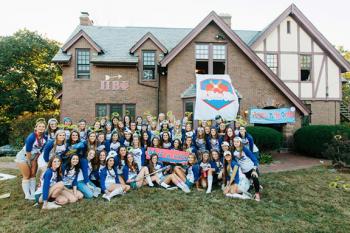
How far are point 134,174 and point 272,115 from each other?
9.48 m

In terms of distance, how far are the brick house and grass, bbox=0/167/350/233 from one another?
25.7 ft

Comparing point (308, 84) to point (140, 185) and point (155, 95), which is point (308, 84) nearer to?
point (155, 95)

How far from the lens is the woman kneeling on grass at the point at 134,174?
6.41 m

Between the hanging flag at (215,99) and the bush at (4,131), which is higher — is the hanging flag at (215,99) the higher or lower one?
the higher one

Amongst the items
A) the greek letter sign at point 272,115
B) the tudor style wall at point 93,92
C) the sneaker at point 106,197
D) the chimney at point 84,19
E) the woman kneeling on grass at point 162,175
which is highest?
the chimney at point 84,19

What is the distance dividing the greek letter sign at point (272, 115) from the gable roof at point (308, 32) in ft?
16.1

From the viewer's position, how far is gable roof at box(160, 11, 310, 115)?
1313 cm

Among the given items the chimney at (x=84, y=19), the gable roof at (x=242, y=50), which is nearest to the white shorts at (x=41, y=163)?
the gable roof at (x=242, y=50)

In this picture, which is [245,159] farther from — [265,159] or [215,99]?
[215,99]

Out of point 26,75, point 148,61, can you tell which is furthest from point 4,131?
point 148,61

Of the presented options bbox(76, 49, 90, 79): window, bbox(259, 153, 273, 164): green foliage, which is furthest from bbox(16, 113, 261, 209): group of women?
bbox(76, 49, 90, 79): window

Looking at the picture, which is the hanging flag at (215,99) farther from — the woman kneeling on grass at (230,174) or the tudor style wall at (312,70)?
the tudor style wall at (312,70)

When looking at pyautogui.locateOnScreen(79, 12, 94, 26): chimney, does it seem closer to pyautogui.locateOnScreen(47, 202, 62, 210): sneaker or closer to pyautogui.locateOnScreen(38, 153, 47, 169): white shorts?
pyautogui.locateOnScreen(38, 153, 47, 169): white shorts

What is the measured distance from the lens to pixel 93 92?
47.6 feet
